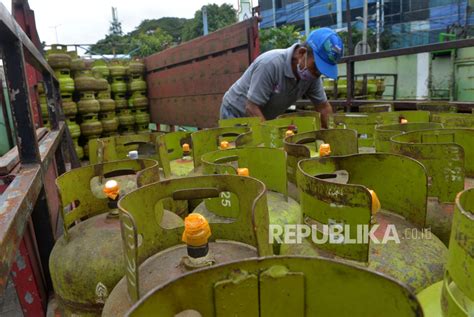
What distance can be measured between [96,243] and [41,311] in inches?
22.2

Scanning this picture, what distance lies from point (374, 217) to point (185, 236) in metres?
0.75

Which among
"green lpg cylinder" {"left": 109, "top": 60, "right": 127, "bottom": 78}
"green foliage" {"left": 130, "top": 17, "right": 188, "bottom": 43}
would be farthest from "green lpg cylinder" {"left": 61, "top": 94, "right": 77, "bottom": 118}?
→ "green foliage" {"left": 130, "top": 17, "right": 188, "bottom": 43}

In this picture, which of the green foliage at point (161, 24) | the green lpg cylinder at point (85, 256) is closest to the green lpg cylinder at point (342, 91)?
the green lpg cylinder at point (85, 256)

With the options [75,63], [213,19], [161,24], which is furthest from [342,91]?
[161,24]

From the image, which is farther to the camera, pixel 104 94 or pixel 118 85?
pixel 118 85

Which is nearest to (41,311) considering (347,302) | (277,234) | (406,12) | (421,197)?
(277,234)

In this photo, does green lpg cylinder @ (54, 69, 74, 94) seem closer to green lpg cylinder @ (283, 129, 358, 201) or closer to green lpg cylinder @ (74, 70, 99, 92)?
green lpg cylinder @ (74, 70, 99, 92)

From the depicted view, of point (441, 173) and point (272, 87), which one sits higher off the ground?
point (272, 87)

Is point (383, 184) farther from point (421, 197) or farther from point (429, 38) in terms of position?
point (429, 38)

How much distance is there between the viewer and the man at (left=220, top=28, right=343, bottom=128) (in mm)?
2918

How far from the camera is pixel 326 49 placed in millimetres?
2867

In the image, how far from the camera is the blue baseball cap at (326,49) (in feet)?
9.39

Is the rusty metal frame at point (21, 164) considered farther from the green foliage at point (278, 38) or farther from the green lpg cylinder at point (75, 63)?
the green foliage at point (278, 38)

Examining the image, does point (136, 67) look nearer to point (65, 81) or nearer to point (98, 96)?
point (98, 96)
